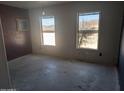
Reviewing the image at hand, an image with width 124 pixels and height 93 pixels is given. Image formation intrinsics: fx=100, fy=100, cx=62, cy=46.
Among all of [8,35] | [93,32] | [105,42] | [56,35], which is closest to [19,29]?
[8,35]

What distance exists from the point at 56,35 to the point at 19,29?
1.73 meters

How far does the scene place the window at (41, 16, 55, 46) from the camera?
471cm

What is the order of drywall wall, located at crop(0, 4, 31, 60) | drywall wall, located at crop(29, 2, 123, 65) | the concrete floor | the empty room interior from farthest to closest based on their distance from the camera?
drywall wall, located at crop(0, 4, 31, 60), drywall wall, located at crop(29, 2, 123, 65), the empty room interior, the concrete floor

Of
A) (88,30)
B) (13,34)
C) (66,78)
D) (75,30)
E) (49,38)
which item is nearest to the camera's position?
(66,78)

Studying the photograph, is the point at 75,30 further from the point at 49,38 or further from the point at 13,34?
the point at 13,34

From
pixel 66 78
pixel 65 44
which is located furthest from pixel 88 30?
pixel 66 78

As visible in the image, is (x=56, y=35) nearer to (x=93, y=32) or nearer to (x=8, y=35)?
(x=93, y=32)

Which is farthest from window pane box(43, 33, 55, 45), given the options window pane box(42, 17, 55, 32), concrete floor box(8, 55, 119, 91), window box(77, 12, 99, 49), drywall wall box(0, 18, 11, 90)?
drywall wall box(0, 18, 11, 90)

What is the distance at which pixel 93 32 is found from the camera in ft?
12.6

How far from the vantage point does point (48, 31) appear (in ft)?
16.0

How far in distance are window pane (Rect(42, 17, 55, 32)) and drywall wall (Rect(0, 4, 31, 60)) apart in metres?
0.91

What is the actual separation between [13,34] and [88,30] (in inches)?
125

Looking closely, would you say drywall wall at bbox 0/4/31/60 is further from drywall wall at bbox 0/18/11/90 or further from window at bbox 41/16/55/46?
drywall wall at bbox 0/18/11/90

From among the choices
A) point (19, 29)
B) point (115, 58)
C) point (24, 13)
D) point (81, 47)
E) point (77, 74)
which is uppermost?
point (24, 13)
